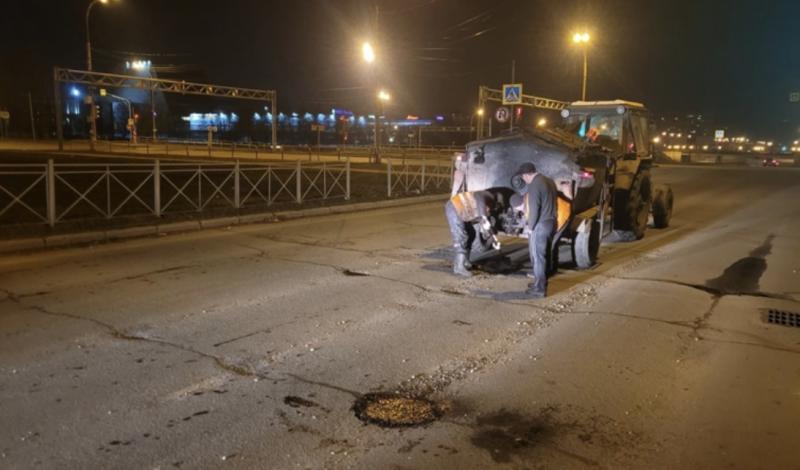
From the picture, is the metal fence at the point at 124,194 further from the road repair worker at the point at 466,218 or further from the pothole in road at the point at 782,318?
the pothole in road at the point at 782,318

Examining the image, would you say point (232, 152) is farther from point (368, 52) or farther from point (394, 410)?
point (394, 410)

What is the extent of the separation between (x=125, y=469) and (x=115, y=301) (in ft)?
14.0

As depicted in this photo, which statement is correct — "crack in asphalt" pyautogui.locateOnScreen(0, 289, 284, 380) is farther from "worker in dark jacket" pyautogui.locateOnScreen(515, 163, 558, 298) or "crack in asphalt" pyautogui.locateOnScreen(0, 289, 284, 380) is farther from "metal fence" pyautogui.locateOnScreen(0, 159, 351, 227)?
"metal fence" pyautogui.locateOnScreen(0, 159, 351, 227)

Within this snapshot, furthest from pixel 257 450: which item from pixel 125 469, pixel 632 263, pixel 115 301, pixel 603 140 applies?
pixel 603 140

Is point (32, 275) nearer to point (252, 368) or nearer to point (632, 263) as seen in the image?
A: point (252, 368)

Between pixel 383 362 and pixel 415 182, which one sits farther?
pixel 415 182

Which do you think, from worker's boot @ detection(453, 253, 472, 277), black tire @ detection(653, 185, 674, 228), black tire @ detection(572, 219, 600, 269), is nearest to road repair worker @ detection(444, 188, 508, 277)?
worker's boot @ detection(453, 253, 472, 277)

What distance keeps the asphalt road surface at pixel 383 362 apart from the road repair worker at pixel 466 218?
52cm

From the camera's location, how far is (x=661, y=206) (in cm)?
1505

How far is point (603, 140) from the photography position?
13164 millimetres

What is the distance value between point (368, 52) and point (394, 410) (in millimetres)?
29530

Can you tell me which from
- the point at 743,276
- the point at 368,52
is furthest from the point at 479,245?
the point at 368,52

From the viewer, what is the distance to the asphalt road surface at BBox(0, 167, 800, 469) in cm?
424

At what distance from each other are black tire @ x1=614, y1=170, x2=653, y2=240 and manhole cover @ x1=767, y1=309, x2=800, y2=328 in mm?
5079
